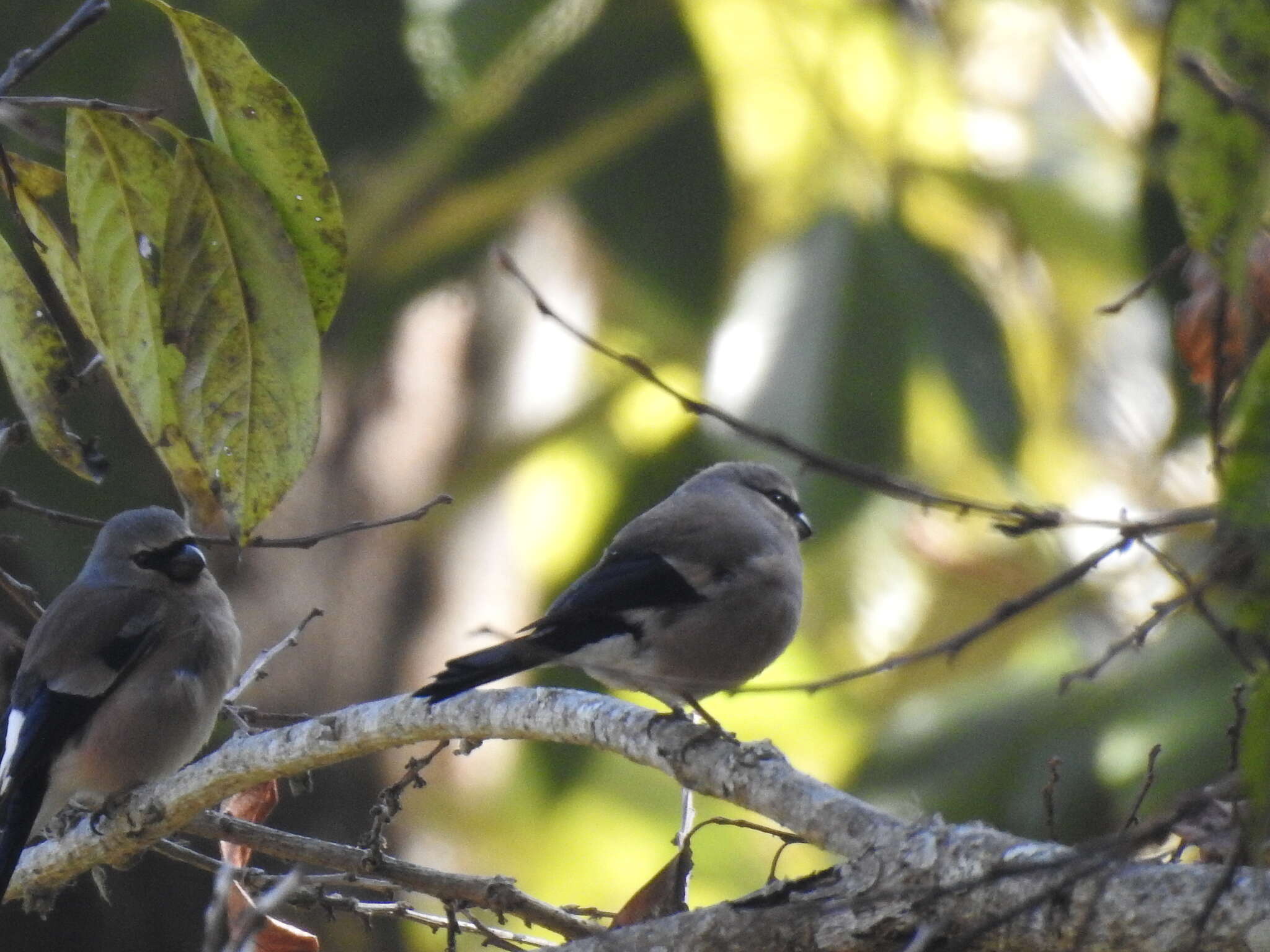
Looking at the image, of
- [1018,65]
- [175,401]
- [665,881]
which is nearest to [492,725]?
[665,881]

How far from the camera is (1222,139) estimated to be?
1388 mm

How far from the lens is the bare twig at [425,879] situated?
2.77m

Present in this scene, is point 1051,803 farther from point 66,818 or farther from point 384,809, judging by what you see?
point 66,818

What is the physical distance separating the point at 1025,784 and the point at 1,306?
676cm

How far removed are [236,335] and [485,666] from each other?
885mm

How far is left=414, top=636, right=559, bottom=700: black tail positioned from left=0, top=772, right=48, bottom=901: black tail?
3.74 ft

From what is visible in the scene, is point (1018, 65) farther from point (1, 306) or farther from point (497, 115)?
point (1, 306)

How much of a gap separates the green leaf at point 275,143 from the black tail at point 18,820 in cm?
163

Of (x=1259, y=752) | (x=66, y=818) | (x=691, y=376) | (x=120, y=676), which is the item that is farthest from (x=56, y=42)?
(x=691, y=376)

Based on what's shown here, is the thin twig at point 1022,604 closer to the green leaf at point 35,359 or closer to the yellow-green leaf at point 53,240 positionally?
the yellow-green leaf at point 53,240

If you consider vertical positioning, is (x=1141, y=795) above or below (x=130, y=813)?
below

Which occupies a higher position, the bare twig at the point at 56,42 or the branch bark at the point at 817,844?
the bare twig at the point at 56,42

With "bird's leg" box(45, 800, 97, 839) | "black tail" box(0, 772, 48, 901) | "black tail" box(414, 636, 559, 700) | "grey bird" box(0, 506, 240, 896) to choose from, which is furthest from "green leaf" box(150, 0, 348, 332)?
"bird's leg" box(45, 800, 97, 839)

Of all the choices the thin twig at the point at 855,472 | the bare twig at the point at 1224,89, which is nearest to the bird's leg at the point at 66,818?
the thin twig at the point at 855,472
